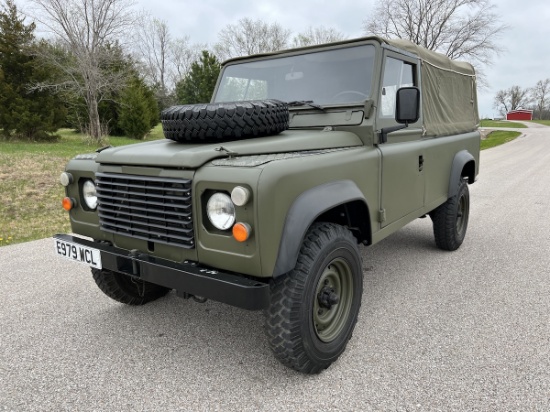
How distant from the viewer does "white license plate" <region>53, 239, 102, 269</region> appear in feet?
8.65

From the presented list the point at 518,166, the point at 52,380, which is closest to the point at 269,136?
the point at 52,380

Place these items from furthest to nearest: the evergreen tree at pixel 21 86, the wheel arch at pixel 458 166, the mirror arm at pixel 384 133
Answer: the evergreen tree at pixel 21 86 → the wheel arch at pixel 458 166 → the mirror arm at pixel 384 133

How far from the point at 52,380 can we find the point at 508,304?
3.38 meters

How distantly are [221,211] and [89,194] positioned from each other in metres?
1.24

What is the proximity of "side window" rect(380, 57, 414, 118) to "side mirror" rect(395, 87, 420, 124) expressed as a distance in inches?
8.9

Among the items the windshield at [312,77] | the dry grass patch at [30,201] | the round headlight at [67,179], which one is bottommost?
the dry grass patch at [30,201]

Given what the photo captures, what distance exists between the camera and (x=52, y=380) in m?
2.54

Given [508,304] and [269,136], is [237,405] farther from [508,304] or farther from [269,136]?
[508,304]

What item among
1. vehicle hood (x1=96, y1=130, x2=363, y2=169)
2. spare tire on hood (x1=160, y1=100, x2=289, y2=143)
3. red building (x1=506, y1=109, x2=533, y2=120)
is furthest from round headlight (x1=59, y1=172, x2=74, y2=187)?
red building (x1=506, y1=109, x2=533, y2=120)

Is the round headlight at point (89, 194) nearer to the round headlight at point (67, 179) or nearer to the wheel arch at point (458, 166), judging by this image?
the round headlight at point (67, 179)

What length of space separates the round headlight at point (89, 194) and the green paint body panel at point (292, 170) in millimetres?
47

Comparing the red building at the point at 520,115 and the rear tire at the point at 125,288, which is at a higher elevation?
the red building at the point at 520,115

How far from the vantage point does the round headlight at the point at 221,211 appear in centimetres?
217

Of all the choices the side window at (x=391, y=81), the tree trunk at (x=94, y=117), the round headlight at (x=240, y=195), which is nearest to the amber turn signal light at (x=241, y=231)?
the round headlight at (x=240, y=195)
